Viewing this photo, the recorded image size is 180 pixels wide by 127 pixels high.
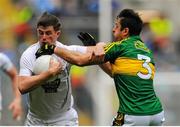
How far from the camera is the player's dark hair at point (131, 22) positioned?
819cm

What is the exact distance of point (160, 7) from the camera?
15.9 m

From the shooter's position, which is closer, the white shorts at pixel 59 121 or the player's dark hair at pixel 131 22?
the player's dark hair at pixel 131 22

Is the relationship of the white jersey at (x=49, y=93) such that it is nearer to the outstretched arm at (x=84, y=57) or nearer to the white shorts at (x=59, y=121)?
the white shorts at (x=59, y=121)

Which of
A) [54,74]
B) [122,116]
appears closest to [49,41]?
[54,74]

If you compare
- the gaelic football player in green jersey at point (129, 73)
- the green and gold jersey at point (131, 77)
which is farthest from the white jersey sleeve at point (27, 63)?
the green and gold jersey at point (131, 77)

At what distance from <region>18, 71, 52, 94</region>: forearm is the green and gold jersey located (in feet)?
2.12

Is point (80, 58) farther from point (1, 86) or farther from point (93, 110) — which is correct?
point (93, 110)

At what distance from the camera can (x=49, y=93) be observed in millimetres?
8805

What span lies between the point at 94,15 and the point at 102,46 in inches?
300

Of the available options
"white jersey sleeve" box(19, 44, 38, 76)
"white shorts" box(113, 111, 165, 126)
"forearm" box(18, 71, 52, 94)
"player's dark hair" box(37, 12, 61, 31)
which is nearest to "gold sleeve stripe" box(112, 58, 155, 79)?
"white shorts" box(113, 111, 165, 126)

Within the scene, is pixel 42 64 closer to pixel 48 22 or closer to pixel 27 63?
pixel 27 63

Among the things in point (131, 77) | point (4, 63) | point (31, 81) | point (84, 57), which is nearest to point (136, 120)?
point (131, 77)

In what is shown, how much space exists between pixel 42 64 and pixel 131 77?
38.3 inches

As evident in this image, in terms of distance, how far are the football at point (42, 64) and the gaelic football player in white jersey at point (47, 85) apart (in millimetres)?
72
